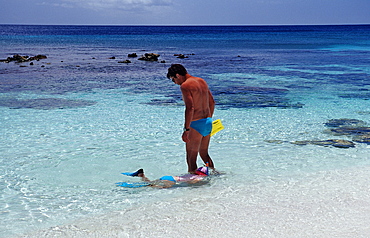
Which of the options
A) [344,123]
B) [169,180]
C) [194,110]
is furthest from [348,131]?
[169,180]

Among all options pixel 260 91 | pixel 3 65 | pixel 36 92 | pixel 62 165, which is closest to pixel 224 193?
→ pixel 62 165

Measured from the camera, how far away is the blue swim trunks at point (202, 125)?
657cm

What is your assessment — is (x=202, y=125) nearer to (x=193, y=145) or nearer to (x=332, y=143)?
(x=193, y=145)

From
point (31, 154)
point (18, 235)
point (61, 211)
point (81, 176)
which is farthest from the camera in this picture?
point (31, 154)

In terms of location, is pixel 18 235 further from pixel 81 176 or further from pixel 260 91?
pixel 260 91

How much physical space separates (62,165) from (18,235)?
292 centimetres

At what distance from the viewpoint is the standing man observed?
6.23 m

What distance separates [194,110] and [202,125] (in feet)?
0.98

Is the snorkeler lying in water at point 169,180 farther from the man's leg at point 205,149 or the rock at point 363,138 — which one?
the rock at point 363,138

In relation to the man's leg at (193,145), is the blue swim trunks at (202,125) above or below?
above

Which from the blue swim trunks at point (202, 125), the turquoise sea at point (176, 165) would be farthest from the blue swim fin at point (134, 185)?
the blue swim trunks at point (202, 125)

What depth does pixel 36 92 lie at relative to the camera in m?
17.2

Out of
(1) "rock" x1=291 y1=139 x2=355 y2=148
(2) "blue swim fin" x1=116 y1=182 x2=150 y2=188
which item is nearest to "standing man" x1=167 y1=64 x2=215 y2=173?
(2) "blue swim fin" x1=116 y1=182 x2=150 y2=188

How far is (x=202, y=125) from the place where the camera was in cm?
658
